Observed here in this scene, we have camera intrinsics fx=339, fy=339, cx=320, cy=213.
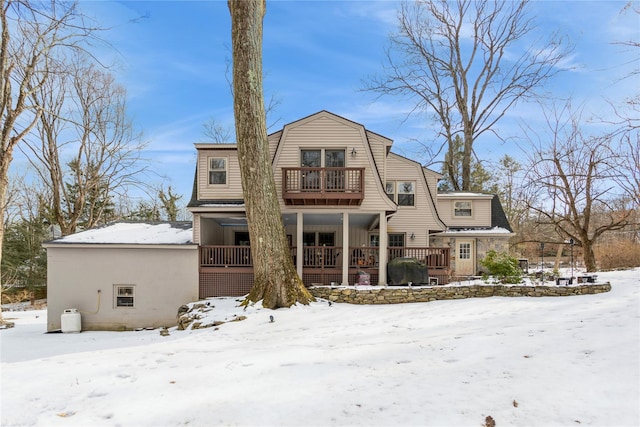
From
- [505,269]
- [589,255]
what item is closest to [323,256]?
[505,269]

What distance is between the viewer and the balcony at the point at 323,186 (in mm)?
10977

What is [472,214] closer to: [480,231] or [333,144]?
[480,231]

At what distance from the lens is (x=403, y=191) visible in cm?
1537

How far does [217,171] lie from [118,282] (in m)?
4.96

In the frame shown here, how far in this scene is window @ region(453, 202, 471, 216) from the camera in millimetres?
17062

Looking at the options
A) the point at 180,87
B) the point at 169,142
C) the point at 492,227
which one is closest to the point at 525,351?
the point at 492,227

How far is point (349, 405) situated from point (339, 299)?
709 centimetres

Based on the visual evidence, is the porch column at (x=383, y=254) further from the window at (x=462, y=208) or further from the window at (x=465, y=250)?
the window at (x=462, y=208)

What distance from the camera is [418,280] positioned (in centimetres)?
1141

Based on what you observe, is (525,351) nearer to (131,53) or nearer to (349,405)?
(349,405)

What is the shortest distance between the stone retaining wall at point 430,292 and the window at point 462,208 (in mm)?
6646

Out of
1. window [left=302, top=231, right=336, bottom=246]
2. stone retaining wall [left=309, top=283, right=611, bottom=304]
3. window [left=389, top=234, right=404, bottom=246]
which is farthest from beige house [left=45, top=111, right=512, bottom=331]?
window [left=302, top=231, right=336, bottom=246]

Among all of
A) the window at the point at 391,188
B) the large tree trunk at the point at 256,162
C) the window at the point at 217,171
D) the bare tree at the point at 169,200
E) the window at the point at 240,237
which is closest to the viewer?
the large tree trunk at the point at 256,162

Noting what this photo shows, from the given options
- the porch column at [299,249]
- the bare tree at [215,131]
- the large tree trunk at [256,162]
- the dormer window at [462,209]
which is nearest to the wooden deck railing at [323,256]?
the porch column at [299,249]
